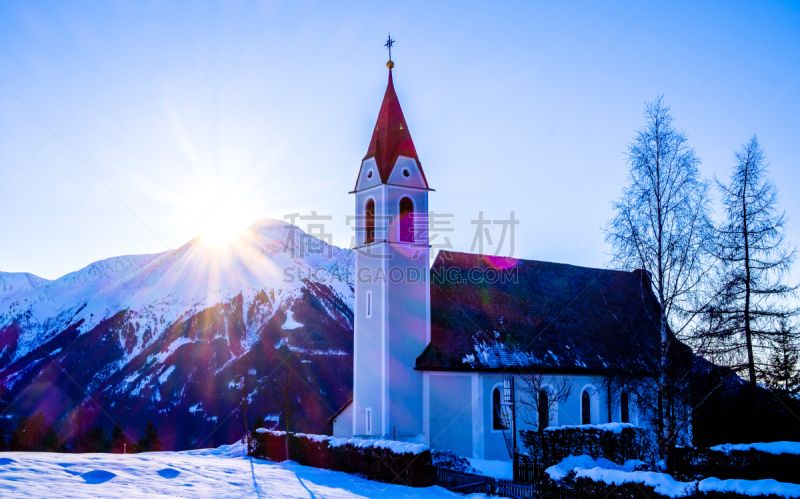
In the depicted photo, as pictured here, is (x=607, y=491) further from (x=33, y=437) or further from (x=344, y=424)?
(x=33, y=437)

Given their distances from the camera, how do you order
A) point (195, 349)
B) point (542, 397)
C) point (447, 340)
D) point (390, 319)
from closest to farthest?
point (390, 319) → point (447, 340) → point (542, 397) → point (195, 349)

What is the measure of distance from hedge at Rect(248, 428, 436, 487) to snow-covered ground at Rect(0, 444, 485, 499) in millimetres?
491

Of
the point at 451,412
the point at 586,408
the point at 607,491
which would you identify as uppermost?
the point at 451,412

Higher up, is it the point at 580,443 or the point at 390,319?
the point at 390,319

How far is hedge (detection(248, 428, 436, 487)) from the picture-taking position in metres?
21.7

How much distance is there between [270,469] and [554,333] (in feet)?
53.7

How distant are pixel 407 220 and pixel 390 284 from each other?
347cm

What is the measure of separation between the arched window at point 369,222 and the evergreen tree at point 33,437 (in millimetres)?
53092

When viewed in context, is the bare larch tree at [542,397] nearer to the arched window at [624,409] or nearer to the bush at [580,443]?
the arched window at [624,409]

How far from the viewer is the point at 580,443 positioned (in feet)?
79.6

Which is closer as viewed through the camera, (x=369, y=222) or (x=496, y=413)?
(x=496, y=413)

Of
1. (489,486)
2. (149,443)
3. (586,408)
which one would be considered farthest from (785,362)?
(149,443)

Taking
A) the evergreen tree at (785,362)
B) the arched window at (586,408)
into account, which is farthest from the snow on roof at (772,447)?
the arched window at (586,408)

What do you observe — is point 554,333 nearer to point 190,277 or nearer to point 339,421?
point 339,421
